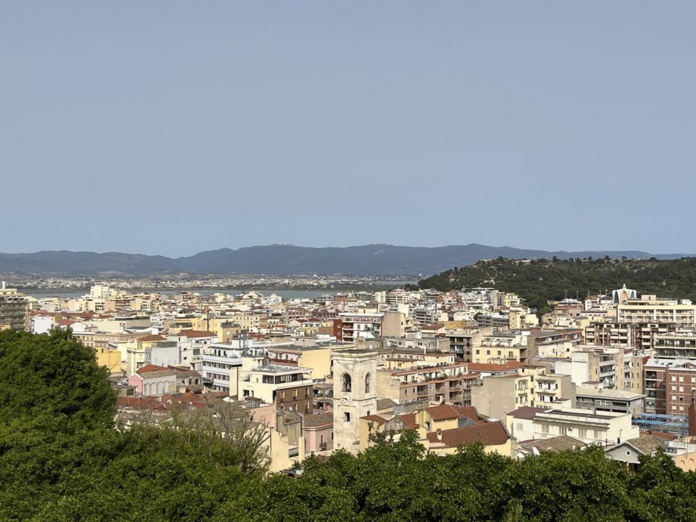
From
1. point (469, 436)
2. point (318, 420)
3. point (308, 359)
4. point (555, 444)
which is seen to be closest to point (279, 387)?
point (318, 420)

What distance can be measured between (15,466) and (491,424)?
1490 cm

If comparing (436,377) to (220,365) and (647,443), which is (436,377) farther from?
(647,443)

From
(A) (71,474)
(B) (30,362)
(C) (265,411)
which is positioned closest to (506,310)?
(C) (265,411)

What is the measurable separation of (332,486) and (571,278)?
116759mm

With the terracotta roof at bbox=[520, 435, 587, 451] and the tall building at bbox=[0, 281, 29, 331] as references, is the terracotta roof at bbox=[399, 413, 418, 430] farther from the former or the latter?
the tall building at bbox=[0, 281, 29, 331]

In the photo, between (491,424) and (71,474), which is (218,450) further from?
(491,424)

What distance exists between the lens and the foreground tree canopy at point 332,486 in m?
14.1

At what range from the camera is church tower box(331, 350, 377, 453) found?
1276 inches

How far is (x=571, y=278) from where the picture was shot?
128m

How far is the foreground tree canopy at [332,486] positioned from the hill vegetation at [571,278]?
8954 cm

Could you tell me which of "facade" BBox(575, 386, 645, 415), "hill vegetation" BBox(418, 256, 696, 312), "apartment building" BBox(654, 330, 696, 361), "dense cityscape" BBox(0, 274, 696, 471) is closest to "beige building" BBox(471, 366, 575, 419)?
"dense cityscape" BBox(0, 274, 696, 471)

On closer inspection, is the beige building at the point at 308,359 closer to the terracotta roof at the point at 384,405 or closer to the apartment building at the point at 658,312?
the terracotta roof at the point at 384,405

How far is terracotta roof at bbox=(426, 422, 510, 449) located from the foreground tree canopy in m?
8.83

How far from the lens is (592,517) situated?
45.3ft
